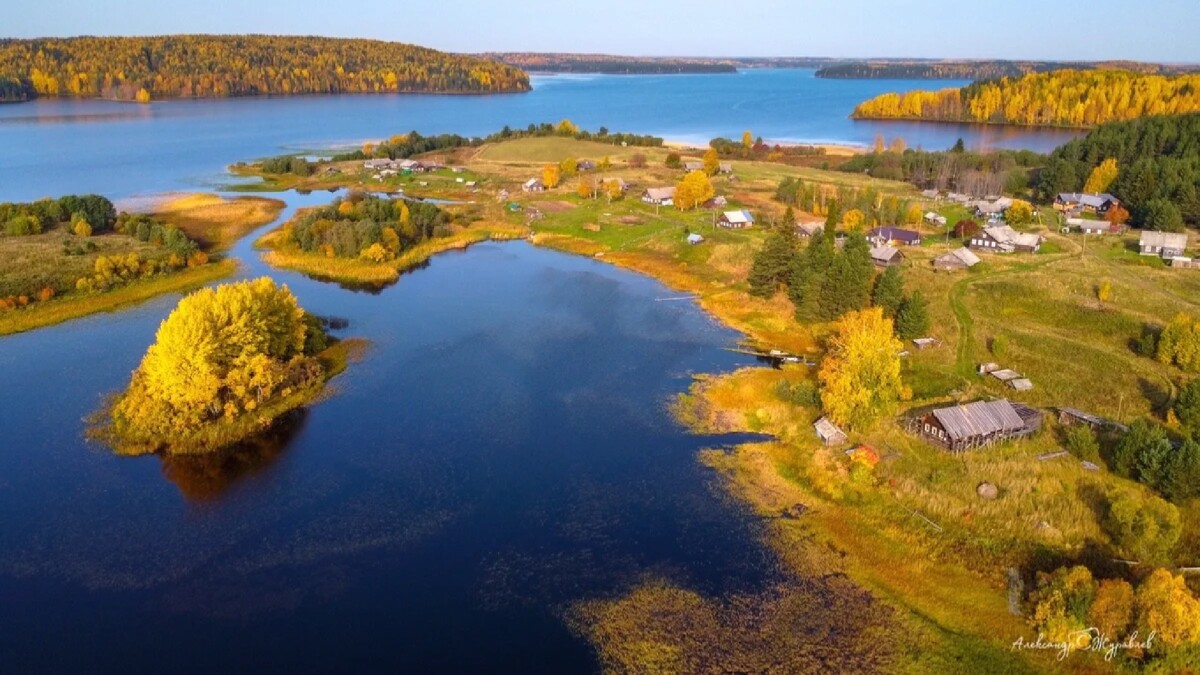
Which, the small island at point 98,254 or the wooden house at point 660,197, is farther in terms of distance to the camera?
the wooden house at point 660,197

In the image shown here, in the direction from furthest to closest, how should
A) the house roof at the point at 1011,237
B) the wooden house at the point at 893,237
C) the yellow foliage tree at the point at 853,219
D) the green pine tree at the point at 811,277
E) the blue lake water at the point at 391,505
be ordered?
1. the yellow foliage tree at the point at 853,219
2. the wooden house at the point at 893,237
3. the house roof at the point at 1011,237
4. the green pine tree at the point at 811,277
5. the blue lake water at the point at 391,505

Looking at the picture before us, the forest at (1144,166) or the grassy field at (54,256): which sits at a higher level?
the forest at (1144,166)

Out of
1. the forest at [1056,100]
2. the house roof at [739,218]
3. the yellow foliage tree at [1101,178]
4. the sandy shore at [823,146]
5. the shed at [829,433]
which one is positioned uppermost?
the forest at [1056,100]

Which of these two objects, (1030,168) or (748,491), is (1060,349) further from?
(1030,168)

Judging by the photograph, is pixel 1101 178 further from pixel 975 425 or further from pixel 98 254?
pixel 98 254

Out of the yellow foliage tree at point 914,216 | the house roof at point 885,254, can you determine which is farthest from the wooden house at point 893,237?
the yellow foliage tree at point 914,216

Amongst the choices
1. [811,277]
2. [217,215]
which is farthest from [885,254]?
[217,215]

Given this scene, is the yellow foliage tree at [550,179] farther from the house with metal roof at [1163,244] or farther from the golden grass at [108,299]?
the house with metal roof at [1163,244]
